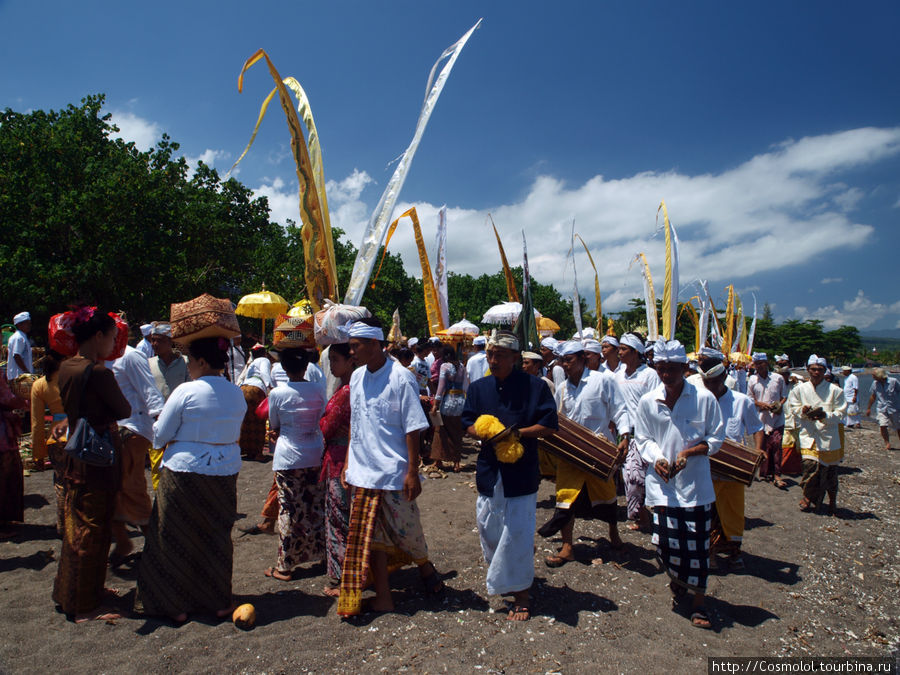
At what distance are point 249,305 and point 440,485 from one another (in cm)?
531

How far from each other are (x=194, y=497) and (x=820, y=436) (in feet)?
23.0

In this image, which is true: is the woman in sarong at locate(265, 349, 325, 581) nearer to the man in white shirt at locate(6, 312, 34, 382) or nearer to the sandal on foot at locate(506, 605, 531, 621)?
the sandal on foot at locate(506, 605, 531, 621)

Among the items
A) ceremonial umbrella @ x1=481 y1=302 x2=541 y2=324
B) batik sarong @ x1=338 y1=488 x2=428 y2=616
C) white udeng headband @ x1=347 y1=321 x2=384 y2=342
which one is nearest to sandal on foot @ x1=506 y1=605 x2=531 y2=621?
batik sarong @ x1=338 y1=488 x2=428 y2=616

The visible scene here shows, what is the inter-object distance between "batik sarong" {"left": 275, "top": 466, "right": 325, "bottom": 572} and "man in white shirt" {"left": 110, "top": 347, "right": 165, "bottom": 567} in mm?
1194

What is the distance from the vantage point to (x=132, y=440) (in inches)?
181

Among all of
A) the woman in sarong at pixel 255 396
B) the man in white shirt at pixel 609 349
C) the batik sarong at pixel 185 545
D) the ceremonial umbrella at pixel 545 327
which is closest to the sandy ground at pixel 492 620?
the batik sarong at pixel 185 545

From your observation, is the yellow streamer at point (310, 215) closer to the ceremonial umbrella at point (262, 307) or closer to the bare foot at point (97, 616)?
the bare foot at point (97, 616)

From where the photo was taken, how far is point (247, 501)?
661cm

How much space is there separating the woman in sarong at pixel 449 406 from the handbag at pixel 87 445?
5.23m

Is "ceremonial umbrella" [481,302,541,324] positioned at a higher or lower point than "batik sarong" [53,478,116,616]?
higher

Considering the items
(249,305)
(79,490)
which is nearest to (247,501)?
(79,490)

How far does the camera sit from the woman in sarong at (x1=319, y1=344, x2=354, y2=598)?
400 centimetres

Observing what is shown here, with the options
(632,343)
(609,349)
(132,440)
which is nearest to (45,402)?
(132,440)

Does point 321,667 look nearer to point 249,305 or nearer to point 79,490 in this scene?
point 79,490
